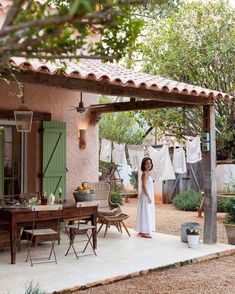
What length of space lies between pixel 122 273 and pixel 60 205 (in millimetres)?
1430

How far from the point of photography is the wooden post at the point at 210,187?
27.1ft

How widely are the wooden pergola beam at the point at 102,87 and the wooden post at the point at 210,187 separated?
323mm

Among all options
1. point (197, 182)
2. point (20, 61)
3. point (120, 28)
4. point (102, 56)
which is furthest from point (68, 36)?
point (197, 182)

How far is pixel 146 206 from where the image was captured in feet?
28.8

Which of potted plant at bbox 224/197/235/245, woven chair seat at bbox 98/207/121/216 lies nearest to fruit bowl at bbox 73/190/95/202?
woven chair seat at bbox 98/207/121/216

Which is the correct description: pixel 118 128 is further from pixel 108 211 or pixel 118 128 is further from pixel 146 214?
pixel 146 214

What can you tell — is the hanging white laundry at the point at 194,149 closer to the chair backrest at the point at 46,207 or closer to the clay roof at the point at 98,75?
the clay roof at the point at 98,75

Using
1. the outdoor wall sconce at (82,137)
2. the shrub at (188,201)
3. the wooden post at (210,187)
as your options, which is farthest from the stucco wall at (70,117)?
the shrub at (188,201)

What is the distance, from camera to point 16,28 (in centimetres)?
170

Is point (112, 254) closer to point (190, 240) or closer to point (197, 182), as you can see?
point (190, 240)

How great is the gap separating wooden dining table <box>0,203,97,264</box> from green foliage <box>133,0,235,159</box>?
510 centimetres

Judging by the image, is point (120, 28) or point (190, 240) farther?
point (190, 240)

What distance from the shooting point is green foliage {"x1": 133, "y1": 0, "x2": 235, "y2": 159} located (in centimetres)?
1181

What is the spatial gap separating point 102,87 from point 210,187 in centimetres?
289
